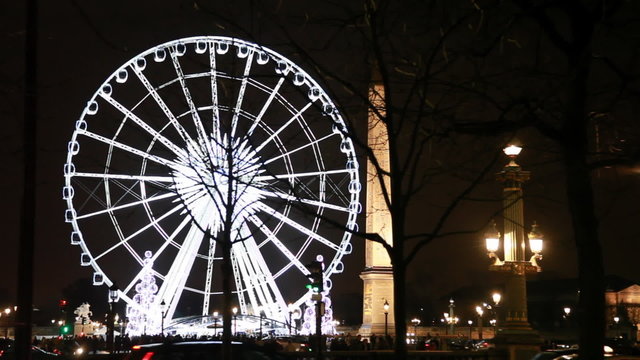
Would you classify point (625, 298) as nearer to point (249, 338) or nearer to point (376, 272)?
point (376, 272)

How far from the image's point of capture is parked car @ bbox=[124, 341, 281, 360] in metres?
14.5

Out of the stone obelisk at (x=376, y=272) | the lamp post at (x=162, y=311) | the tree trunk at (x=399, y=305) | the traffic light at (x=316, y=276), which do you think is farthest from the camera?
the stone obelisk at (x=376, y=272)

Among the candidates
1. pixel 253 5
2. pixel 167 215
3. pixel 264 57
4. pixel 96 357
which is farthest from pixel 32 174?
pixel 264 57

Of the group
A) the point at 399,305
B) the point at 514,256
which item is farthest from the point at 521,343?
the point at 399,305

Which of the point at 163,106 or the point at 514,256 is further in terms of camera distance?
the point at 163,106

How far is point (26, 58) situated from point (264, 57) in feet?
93.3

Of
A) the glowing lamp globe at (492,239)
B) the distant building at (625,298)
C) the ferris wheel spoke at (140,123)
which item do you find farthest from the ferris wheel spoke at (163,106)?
the distant building at (625,298)

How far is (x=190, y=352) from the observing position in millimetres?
15180

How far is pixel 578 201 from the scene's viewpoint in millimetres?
10000

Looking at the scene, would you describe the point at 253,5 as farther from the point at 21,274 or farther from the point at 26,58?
the point at 21,274

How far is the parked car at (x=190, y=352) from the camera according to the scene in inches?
571

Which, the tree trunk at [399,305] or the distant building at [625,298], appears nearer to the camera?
the tree trunk at [399,305]

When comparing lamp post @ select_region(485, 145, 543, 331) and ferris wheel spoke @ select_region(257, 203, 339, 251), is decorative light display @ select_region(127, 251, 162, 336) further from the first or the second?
lamp post @ select_region(485, 145, 543, 331)

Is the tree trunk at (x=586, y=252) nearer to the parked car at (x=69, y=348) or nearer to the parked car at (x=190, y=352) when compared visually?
the parked car at (x=190, y=352)
